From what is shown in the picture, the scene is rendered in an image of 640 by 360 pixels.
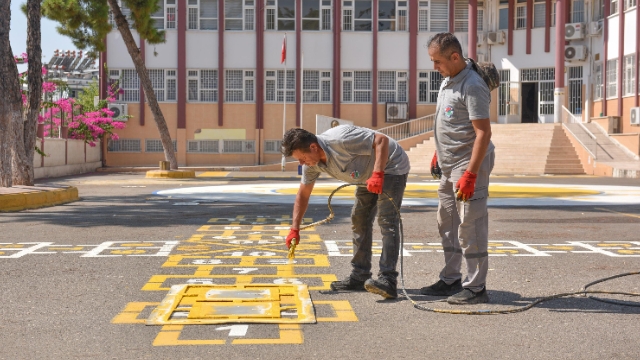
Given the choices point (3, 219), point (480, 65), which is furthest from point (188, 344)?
point (3, 219)

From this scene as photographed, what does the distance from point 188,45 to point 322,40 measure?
6.56m

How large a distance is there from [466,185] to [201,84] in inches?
1535

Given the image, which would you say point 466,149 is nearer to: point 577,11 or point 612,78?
point 612,78

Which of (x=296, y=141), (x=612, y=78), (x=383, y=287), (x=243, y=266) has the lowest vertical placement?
(x=243, y=266)

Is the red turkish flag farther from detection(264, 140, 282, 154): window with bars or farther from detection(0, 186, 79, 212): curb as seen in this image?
detection(0, 186, 79, 212): curb

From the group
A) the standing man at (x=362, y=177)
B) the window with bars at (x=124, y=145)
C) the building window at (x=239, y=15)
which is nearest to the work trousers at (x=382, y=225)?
the standing man at (x=362, y=177)

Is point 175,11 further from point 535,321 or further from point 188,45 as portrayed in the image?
point 535,321

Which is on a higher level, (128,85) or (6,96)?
(128,85)

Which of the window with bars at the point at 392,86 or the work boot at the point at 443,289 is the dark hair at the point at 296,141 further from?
the window with bars at the point at 392,86

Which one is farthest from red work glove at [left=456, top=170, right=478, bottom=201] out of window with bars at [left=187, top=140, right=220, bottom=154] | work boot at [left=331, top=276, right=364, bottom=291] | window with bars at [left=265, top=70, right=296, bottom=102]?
window with bars at [left=187, top=140, right=220, bottom=154]

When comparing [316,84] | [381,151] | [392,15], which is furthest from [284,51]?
[381,151]

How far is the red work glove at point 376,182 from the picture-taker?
269 inches

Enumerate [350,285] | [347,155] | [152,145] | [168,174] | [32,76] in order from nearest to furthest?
[347,155] < [350,285] < [32,76] < [168,174] < [152,145]

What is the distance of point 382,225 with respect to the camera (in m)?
7.32
